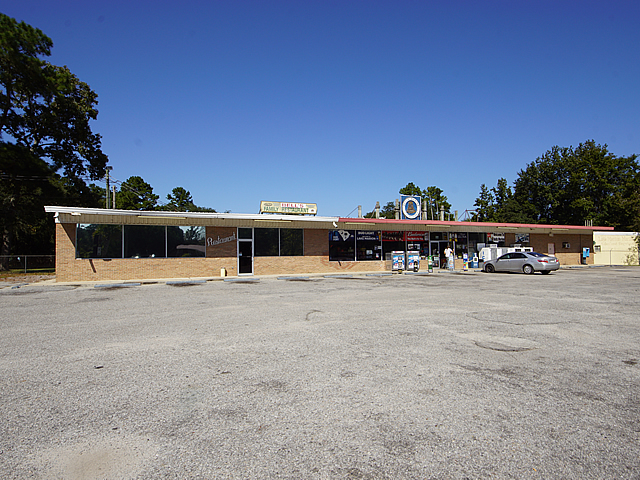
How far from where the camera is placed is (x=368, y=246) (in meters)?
29.0

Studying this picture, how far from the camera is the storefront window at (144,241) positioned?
74.6 feet

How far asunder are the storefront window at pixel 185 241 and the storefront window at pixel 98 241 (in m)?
2.69

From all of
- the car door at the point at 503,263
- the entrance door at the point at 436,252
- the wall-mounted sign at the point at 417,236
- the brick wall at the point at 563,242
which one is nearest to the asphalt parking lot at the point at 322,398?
the car door at the point at 503,263

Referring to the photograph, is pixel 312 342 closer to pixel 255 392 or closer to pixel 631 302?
pixel 255 392

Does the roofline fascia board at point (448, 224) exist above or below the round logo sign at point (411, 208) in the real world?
below

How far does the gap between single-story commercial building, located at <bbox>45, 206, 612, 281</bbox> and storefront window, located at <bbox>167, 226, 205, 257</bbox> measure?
6cm

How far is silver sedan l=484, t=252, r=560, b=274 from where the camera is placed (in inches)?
992

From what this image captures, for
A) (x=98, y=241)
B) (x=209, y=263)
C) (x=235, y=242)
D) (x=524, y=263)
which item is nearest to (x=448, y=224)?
(x=524, y=263)

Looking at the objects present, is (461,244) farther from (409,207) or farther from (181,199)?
(181,199)

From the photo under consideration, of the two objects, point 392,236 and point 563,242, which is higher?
point 392,236

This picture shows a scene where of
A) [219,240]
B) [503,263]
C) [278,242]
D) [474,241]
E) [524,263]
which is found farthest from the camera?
[474,241]

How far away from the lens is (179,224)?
23609 millimetres

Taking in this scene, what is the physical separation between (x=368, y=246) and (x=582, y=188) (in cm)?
5193

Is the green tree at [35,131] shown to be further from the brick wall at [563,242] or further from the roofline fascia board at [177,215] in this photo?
the brick wall at [563,242]
